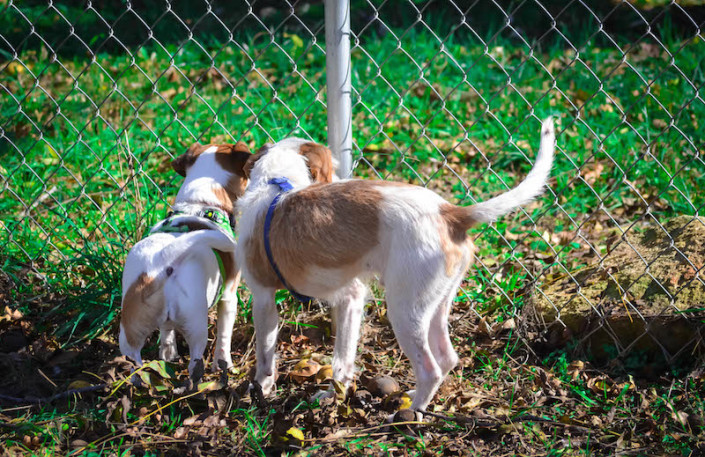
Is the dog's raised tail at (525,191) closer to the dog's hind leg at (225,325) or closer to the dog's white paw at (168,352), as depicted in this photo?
the dog's hind leg at (225,325)

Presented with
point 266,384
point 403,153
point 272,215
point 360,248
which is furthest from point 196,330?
point 403,153

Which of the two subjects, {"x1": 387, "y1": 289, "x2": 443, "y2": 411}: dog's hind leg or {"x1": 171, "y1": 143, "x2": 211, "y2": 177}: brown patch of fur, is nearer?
{"x1": 387, "y1": 289, "x2": 443, "y2": 411}: dog's hind leg

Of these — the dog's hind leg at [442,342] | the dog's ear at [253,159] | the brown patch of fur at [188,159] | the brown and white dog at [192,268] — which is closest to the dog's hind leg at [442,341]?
the dog's hind leg at [442,342]

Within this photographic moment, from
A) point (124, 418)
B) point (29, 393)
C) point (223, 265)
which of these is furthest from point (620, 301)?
point (29, 393)

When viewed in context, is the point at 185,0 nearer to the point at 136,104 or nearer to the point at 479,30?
the point at 136,104

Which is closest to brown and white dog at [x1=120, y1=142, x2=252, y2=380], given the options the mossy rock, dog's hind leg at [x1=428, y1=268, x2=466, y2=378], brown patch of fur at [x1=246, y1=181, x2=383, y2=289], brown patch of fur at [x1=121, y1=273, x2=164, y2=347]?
brown patch of fur at [x1=121, y1=273, x2=164, y2=347]

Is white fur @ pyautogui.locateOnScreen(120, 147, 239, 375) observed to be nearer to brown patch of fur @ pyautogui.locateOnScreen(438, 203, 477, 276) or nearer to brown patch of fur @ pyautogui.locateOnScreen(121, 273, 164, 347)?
brown patch of fur @ pyautogui.locateOnScreen(121, 273, 164, 347)

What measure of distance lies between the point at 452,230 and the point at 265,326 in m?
0.90

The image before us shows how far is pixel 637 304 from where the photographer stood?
3145mm

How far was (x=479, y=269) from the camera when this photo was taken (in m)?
3.64

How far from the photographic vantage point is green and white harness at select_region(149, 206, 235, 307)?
3.06 m

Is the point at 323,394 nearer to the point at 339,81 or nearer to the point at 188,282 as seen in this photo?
the point at 188,282

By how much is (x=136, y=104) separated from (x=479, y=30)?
10.5 ft

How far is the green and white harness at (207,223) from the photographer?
306 cm
